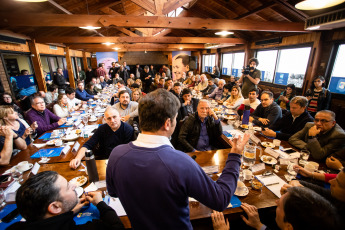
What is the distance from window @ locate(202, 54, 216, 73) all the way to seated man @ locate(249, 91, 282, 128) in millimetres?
11479

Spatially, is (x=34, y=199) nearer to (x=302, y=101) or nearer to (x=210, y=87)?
(x=302, y=101)

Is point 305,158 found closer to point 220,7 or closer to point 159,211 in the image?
point 159,211

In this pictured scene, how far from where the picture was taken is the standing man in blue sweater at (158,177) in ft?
2.74

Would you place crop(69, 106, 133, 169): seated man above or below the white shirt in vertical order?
below

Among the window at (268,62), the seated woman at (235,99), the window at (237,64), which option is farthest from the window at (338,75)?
the window at (237,64)

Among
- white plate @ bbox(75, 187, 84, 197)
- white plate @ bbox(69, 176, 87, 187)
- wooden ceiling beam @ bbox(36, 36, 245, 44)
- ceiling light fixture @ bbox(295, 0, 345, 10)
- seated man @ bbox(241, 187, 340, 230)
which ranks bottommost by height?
white plate @ bbox(75, 187, 84, 197)

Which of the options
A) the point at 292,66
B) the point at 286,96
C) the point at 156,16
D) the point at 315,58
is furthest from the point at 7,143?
the point at 292,66

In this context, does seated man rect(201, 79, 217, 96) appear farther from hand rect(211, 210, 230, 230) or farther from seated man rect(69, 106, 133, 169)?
hand rect(211, 210, 230, 230)

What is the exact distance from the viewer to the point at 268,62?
806 centimetres

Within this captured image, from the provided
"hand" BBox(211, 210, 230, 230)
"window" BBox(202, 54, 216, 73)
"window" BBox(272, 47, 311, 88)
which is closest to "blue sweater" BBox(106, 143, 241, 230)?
"hand" BBox(211, 210, 230, 230)

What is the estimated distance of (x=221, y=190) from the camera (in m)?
0.97

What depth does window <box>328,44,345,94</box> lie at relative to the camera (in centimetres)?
496

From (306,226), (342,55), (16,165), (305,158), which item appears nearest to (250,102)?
(305,158)

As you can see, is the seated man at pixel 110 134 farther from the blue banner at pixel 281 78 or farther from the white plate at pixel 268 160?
the blue banner at pixel 281 78
